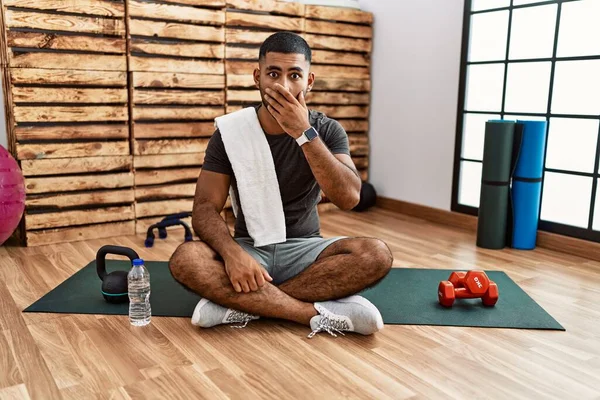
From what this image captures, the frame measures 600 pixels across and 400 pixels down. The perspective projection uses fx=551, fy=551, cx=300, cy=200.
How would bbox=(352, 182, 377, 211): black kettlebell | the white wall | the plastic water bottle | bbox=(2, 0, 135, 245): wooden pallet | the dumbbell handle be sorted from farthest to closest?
1. bbox=(352, 182, 377, 211): black kettlebell
2. the white wall
3. bbox=(2, 0, 135, 245): wooden pallet
4. the dumbbell handle
5. the plastic water bottle

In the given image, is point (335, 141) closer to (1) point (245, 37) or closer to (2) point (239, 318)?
(2) point (239, 318)

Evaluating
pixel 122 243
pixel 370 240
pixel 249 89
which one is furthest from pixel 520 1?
pixel 122 243

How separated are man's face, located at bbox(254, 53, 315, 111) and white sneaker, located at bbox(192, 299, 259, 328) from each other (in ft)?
2.64

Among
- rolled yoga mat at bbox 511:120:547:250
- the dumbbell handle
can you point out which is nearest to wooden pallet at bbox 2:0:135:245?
the dumbbell handle

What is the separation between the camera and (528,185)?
127 inches

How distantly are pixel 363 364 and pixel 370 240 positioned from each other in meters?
0.47

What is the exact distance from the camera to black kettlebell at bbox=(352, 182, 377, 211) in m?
4.36

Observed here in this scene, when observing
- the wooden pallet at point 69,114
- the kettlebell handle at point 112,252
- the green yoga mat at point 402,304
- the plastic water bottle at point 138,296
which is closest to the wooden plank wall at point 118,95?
the wooden pallet at point 69,114

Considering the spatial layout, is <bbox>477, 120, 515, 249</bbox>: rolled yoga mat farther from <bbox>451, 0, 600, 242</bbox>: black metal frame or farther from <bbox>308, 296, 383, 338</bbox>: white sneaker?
<bbox>308, 296, 383, 338</bbox>: white sneaker

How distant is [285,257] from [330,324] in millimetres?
316

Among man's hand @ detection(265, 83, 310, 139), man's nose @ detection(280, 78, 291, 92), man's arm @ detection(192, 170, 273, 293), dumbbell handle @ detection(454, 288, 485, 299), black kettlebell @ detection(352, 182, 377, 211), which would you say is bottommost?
dumbbell handle @ detection(454, 288, 485, 299)

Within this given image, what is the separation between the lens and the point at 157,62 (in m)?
3.50

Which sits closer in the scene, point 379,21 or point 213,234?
Answer: point 213,234

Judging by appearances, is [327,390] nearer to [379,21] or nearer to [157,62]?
[157,62]
